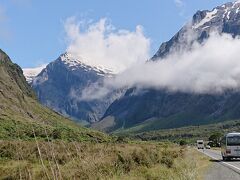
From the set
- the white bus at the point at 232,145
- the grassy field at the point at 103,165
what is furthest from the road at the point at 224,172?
the white bus at the point at 232,145

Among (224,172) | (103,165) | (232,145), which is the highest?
(232,145)

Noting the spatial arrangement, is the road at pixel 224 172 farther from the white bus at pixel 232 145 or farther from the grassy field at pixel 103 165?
the white bus at pixel 232 145

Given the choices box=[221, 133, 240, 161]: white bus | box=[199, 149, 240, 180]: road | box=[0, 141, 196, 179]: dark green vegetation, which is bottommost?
box=[199, 149, 240, 180]: road

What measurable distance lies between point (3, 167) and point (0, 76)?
582 ft

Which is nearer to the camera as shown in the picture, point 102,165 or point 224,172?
point 102,165

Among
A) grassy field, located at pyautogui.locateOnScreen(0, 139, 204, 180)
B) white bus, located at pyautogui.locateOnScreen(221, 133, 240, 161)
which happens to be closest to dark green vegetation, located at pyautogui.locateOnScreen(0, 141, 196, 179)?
grassy field, located at pyautogui.locateOnScreen(0, 139, 204, 180)

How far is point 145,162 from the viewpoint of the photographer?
32375 mm

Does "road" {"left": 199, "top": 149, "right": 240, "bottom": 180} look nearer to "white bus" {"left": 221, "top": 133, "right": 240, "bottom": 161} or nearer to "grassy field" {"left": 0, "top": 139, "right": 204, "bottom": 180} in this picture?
"grassy field" {"left": 0, "top": 139, "right": 204, "bottom": 180}

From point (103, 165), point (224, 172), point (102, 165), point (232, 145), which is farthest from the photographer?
point (232, 145)

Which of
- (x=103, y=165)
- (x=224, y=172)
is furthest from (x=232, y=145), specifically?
(x=103, y=165)

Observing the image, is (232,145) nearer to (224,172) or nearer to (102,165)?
(224,172)

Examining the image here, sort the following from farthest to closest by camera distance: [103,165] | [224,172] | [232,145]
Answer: [232,145] → [224,172] → [103,165]

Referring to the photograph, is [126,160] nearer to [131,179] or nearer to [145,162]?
[145,162]

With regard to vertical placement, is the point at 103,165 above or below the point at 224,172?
above
